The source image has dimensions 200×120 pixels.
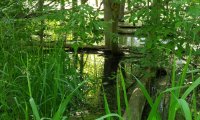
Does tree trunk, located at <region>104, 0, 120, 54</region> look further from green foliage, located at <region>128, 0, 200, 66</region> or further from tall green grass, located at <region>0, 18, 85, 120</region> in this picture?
green foliage, located at <region>128, 0, 200, 66</region>

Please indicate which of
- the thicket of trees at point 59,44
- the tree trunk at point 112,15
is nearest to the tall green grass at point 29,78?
the thicket of trees at point 59,44

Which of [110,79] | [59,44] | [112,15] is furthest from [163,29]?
[112,15]

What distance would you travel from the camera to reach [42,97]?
2883 mm

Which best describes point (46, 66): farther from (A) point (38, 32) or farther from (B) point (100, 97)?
(B) point (100, 97)

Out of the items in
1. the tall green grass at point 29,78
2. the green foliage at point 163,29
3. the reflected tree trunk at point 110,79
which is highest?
the green foliage at point 163,29

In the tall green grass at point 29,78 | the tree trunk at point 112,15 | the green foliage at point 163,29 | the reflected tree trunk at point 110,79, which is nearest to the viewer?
the tall green grass at point 29,78

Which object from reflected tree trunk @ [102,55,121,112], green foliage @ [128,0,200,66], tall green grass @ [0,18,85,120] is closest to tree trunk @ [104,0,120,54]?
reflected tree trunk @ [102,55,121,112]

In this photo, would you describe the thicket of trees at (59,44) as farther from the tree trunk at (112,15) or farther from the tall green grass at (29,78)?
the tree trunk at (112,15)

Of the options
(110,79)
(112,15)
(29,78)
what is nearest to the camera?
(29,78)

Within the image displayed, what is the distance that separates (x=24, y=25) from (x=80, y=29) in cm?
95

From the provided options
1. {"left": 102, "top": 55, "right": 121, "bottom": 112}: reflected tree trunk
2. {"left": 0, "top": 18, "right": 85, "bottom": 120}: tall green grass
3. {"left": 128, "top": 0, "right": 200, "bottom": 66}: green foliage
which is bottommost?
{"left": 102, "top": 55, "right": 121, "bottom": 112}: reflected tree trunk

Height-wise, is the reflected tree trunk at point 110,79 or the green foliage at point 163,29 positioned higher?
the green foliage at point 163,29

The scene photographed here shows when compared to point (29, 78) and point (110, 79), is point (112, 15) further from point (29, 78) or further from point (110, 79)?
point (29, 78)

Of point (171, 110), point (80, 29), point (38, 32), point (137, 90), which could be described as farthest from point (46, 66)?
point (171, 110)
